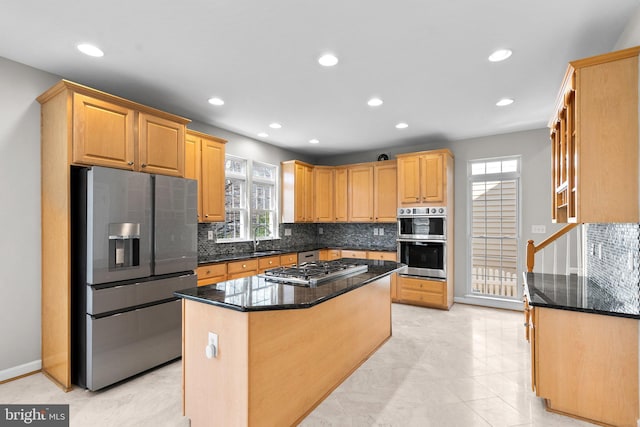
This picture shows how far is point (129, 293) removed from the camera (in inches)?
108

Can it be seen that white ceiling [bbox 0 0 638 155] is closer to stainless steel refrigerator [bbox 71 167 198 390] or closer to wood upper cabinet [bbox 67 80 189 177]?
wood upper cabinet [bbox 67 80 189 177]

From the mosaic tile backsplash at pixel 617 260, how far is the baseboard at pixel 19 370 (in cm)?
473

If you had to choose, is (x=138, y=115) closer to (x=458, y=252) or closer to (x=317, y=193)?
(x=317, y=193)

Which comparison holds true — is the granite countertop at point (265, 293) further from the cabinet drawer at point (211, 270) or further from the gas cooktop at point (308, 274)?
the cabinet drawer at point (211, 270)

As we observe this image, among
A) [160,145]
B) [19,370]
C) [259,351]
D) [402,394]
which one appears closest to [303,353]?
[259,351]

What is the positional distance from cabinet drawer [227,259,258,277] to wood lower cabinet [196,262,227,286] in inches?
3.4

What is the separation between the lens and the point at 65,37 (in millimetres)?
2346

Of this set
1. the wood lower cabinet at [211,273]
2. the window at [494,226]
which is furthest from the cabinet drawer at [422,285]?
the wood lower cabinet at [211,273]

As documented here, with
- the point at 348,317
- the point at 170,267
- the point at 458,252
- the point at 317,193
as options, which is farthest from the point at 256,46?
the point at 458,252

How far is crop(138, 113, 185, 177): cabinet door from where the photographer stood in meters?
3.03

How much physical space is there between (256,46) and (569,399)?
11.4 feet

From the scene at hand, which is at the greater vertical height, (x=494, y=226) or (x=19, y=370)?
(x=494, y=226)

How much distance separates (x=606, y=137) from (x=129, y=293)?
377 centimetres

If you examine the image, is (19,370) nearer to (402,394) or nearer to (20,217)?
(20,217)
